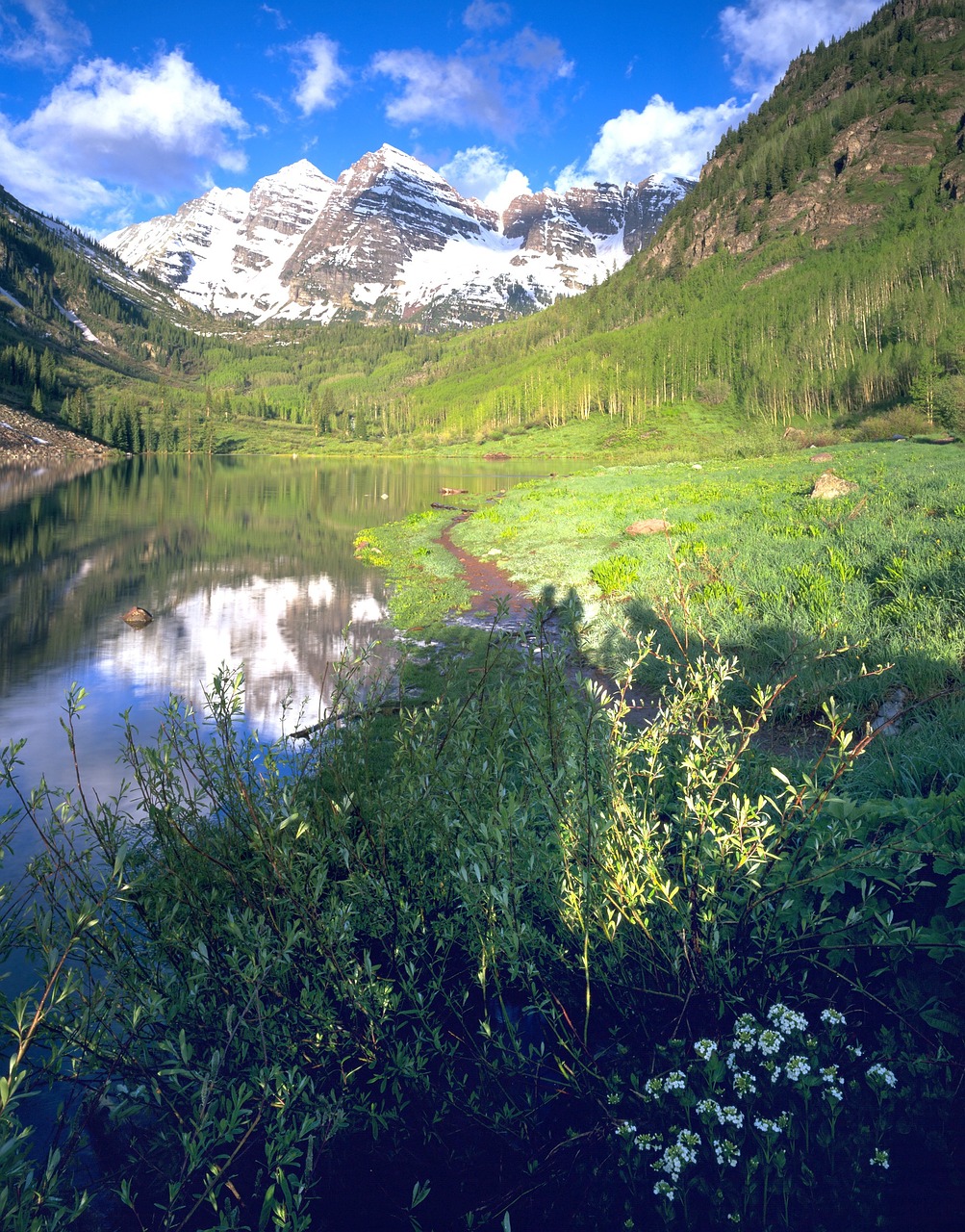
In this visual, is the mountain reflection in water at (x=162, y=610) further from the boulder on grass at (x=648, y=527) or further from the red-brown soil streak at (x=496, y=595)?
the boulder on grass at (x=648, y=527)

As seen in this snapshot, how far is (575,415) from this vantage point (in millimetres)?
149750

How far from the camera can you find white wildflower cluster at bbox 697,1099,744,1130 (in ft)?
9.91

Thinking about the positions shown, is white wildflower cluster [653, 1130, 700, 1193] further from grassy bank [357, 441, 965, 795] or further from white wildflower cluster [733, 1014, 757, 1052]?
grassy bank [357, 441, 965, 795]

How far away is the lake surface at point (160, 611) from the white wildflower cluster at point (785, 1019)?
3334 mm

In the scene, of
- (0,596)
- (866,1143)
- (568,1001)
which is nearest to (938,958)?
(866,1143)

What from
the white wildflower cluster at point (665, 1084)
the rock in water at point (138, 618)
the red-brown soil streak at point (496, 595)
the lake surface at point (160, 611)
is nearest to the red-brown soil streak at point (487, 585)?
the red-brown soil streak at point (496, 595)

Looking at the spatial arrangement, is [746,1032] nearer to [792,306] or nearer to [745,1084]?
[745,1084]

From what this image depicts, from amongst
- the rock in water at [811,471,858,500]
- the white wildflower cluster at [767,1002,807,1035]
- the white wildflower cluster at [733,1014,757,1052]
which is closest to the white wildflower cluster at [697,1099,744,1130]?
the white wildflower cluster at [733,1014,757,1052]

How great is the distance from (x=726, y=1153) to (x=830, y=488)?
21.7 m

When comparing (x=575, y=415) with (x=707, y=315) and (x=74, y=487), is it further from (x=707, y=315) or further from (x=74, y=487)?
(x=74, y=487)

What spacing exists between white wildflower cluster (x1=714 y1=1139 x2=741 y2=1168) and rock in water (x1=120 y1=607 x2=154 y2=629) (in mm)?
16791

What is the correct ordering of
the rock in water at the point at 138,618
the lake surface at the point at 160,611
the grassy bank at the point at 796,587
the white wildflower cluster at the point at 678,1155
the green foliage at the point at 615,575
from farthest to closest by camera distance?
the rock in water at the point at 138,618 < the green foliage at the point at 615,575 < the lake surface at the point at 160,611 < the grassy bank at the point at 796,587 < the white wildflower cluster at the point at 678,1155

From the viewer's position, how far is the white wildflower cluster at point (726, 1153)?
9.55ft

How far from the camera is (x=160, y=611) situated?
17969mm
